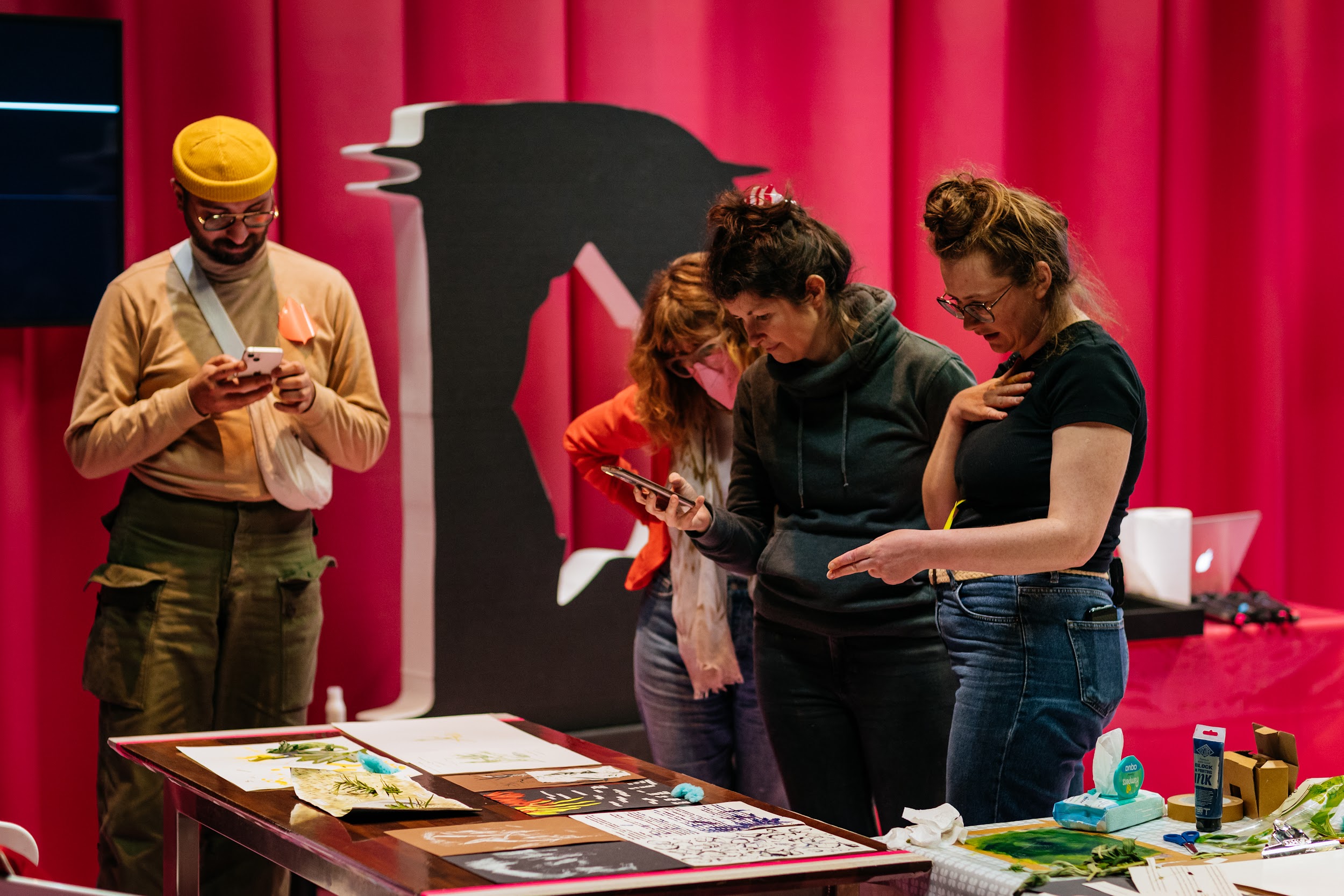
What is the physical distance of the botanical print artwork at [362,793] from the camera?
71.9 inches

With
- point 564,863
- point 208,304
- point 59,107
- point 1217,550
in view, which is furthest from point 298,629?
point 1217,550

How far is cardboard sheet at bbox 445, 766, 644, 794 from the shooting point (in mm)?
2002

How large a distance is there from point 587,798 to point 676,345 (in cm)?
110

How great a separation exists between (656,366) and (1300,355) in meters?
2.83

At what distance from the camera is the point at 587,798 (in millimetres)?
1931

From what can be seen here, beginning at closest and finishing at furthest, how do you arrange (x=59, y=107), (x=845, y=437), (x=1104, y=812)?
(x=1104, y=812)
(x=845, y=437)
(x=59, y=107)

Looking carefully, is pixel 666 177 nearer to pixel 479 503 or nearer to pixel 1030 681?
pixel 479 503

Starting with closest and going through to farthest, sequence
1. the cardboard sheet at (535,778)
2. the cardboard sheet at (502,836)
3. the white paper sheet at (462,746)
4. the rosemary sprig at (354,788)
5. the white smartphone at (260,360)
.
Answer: the cardboard sheet at (502,836) → the rosemary sprig at (354,788) → the cardboard sheet at (535,778) → the white paper sheet at (462,746) → the white smartphone at (260,360)

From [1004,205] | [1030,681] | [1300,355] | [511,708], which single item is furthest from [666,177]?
[1300,355]

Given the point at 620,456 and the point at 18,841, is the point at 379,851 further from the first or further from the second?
the point at 620,456

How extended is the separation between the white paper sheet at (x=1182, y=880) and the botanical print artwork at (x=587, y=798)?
574 millimetres

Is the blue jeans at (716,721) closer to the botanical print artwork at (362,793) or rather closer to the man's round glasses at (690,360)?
the man's round glasses at (690,360)

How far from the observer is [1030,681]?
197 centimetres

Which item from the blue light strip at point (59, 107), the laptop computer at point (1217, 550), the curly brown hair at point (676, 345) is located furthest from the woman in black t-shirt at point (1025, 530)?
the laptop computer at point (1217, 550)
